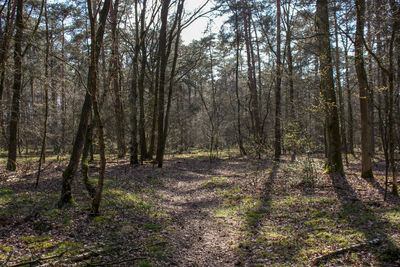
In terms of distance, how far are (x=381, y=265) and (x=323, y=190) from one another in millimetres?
5151

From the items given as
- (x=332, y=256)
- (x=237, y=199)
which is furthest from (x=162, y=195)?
(x=332, y=256)

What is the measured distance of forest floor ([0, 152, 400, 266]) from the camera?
15.0ft

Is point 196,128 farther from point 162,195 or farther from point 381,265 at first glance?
point 381,265

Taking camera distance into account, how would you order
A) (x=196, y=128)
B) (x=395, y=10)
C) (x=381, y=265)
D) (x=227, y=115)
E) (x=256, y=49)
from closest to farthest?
(x=381, y=265) < (x=395, y=10) < (x=256, y=49) < (x=227, y=115) < (x=196, y=128)

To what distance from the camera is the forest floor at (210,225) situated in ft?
15.0

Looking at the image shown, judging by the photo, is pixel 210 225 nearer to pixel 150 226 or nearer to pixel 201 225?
pixel 201 225

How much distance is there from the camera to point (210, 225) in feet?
22.1

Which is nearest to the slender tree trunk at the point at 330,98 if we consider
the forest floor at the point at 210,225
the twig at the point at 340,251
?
the forest floor at the point at 210,225

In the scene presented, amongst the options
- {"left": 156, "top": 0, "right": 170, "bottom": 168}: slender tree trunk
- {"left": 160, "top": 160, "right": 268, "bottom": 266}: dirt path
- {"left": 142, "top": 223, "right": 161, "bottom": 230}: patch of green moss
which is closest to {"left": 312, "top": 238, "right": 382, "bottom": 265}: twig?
{"left": 160, "top": 160, "right": 268, "bottom": 266}: dirt path

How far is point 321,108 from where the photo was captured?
10.2 m

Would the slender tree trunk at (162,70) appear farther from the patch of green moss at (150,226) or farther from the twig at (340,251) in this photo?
the twig at (340,251)

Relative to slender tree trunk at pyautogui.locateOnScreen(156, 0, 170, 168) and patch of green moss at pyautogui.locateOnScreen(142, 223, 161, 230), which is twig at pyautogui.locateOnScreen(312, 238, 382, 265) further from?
slender tree trunk at pyautogui.locateOnScreen(156, 0, 170, 168)

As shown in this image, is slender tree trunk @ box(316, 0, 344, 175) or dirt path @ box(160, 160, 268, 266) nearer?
dirt path @ box(160, 160, 268, 266)

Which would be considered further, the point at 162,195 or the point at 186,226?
the point at 162,195
